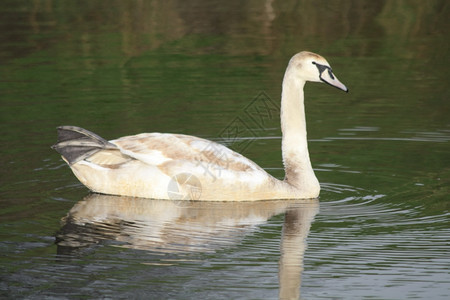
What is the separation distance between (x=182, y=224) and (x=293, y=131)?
216 cm

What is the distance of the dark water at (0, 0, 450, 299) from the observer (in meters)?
8.00

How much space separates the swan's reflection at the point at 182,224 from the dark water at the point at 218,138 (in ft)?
0.10

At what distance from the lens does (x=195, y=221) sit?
973cm

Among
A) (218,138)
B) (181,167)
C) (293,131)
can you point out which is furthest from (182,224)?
(218,138)

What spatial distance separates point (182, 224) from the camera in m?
9.59

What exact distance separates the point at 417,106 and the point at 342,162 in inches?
128

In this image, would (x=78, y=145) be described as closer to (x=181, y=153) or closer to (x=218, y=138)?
(x=181, y=153)

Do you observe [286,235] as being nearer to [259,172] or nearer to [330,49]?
[259,172]

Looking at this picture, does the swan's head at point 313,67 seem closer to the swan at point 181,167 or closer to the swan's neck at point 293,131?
the swan at point 181,167

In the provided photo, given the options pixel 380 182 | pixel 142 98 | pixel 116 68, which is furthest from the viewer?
pixel 116 68

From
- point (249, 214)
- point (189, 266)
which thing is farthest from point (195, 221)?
point (189, 266)

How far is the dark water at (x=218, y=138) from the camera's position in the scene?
8000 millimetres

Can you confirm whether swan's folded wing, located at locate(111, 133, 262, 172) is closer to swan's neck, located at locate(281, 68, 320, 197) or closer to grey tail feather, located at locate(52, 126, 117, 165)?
grey tail feather, located at locate(52, 126, 117, 165)

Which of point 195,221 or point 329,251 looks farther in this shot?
point 195,221
